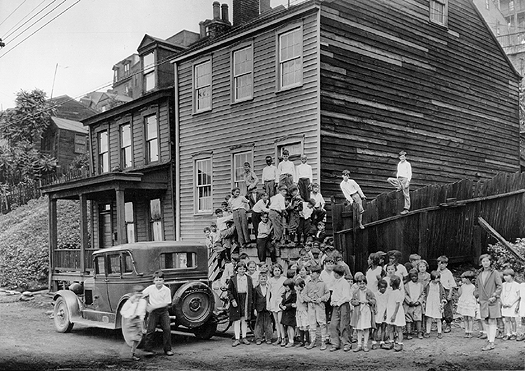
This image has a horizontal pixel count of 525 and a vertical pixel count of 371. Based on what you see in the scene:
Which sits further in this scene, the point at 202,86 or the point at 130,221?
the point at 130,221

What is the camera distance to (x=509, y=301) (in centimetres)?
839

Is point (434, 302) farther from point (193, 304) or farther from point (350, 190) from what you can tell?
point (193, 304)

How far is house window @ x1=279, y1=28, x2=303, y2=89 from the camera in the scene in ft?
47.8

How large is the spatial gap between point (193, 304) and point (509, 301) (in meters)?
5.38

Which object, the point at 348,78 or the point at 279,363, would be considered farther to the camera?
the point at 348,78

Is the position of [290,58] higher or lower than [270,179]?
higher

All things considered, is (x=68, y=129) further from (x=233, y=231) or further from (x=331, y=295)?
(x=331, y=295)

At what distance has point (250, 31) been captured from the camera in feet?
51.6

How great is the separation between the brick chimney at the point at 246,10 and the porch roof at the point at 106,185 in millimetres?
6494

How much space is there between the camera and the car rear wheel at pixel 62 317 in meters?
11.5

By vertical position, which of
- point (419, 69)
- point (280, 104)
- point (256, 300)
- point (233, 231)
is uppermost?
point (419, 69)

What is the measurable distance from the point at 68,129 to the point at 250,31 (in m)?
7.75

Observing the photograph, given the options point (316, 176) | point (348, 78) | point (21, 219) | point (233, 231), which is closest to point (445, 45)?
point (348, 78)

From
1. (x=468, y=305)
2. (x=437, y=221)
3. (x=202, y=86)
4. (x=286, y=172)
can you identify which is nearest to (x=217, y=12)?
(x=202, y=86)
